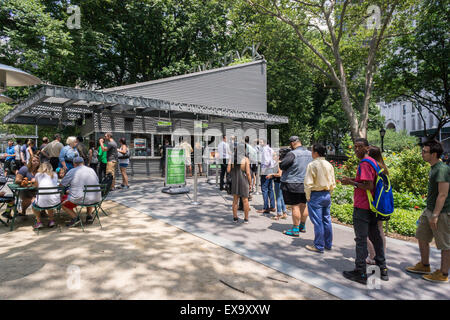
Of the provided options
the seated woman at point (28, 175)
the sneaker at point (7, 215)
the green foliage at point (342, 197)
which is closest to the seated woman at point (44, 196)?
the seated woman at point (28, 175)

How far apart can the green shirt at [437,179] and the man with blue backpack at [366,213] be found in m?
→ 0.54

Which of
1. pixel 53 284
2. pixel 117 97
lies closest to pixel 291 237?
pixel 53 284

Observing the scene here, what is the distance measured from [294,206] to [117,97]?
7137 mm

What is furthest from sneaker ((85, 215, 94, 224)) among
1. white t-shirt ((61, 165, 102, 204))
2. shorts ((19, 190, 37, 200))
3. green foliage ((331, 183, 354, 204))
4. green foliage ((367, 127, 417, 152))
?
green foliage ((367, 127, 417, 152))

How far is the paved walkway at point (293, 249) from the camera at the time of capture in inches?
139

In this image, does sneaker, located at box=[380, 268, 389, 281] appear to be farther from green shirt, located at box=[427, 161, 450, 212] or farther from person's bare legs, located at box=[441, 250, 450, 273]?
green shirt, located at box=[427, 161, 450, 212]

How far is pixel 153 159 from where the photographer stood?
51.3 ft

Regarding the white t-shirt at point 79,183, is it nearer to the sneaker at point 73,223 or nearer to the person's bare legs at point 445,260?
the sneaker at point 73,223

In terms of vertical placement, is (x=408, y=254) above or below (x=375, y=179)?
below

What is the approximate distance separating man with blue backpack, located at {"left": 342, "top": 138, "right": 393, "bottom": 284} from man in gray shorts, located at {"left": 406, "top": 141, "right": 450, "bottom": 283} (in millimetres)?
544

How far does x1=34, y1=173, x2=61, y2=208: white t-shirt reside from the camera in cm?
557

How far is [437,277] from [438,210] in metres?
0.95

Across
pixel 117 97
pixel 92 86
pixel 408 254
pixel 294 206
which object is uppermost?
pixel 92 86

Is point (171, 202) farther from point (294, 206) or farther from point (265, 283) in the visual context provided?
point (265, 283)
